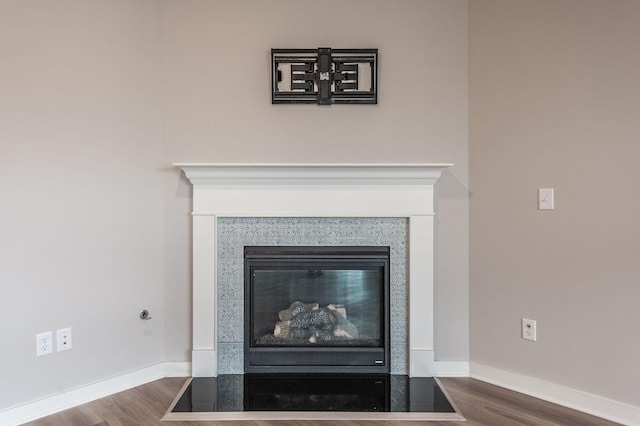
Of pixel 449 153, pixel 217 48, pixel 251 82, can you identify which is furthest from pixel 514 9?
pixel 217 48

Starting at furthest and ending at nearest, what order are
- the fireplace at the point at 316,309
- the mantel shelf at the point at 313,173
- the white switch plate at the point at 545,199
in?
the fireplace at the point at 316,309 → the mantel shelf at the point at 313,173 → the white switch plate at the point at 545,199

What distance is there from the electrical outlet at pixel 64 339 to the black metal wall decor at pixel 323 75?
5.91ft

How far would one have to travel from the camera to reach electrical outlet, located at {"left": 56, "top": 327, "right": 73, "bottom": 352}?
6.23 ft

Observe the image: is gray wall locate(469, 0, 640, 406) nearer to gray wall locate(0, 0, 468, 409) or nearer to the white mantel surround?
gray wall locate(0, 0, 468, 409)

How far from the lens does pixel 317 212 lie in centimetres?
222

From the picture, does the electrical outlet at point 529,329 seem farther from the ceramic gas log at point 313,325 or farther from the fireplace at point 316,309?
the ceramic gas log at point 313,325

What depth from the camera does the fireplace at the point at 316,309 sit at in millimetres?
2227

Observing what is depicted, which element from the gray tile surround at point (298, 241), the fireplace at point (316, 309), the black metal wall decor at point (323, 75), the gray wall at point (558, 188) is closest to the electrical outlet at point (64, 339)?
the gray tile surround at point (298, 241)

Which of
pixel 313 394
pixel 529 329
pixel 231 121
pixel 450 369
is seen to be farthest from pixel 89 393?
pixel 529 329

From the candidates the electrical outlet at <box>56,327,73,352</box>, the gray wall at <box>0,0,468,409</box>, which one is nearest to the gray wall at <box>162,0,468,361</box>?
the gray wall at <box>0,0,468,409</box>

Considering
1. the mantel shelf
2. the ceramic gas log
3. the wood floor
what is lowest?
the wood floor

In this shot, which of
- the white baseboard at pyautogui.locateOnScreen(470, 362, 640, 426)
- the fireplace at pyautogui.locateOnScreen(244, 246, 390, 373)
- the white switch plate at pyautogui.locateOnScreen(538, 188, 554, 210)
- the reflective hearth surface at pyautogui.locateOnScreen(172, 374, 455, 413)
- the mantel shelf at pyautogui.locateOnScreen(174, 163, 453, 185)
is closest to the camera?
the white baseboard at pyautogui.locateOnScreen(470, 362, 640, 426)

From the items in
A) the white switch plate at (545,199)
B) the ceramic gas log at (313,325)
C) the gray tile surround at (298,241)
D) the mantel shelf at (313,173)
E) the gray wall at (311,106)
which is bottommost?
the ceramic gas log at (313,325)

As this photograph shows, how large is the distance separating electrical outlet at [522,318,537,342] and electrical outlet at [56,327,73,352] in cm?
263
